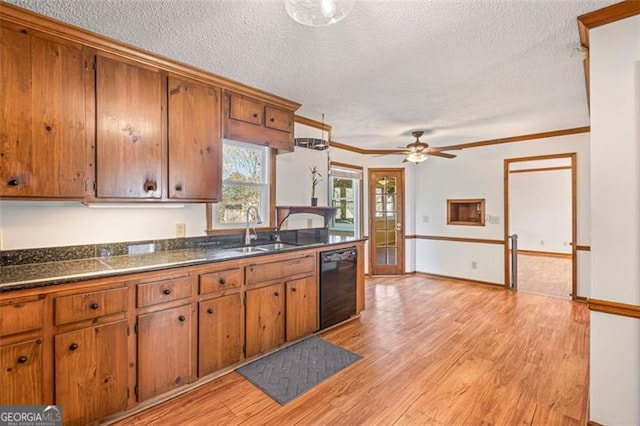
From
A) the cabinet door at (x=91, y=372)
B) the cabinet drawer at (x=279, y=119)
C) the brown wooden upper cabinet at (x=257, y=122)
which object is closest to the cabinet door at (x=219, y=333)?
the cabinet door at (x=91, y=372)

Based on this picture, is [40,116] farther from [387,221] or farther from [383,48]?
[387,221]

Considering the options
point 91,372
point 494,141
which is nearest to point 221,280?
point 91,372

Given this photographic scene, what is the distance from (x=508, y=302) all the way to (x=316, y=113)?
12.4 feet

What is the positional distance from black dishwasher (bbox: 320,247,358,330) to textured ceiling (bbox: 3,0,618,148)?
68.5 inches

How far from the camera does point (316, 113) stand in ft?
12.3

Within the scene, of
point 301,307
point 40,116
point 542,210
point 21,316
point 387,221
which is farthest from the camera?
point 542,210

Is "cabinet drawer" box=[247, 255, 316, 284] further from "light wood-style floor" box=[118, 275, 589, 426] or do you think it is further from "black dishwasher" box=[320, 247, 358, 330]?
"light wood-style floor" box=[118, 275, 589, 426]

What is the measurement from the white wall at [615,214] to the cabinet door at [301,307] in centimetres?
215

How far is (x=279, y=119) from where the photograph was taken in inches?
131

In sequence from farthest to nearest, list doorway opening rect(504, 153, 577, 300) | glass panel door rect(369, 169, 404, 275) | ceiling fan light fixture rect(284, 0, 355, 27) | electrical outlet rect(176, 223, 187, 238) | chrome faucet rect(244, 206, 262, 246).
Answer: doorway opening rect(504, 153, 577, 300) < glass panel door rect(369, 169, 404, 275) < chrome faucet rect(244, 206, 262, 246) < electrical outlet rect(176, 223, 187, 238) < ceiling fan light fixture rect(284, 0, 355, 27)

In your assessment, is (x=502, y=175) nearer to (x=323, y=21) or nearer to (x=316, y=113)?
(x=316, y=113)

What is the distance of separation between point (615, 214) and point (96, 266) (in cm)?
327

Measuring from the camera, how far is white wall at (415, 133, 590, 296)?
4.32 meters

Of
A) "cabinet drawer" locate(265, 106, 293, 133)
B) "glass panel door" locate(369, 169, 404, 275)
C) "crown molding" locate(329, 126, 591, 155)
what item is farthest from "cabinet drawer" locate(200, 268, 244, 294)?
"glass panel door" locate(369, 169, 404, 275)
